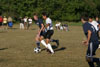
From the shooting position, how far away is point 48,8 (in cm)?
6675

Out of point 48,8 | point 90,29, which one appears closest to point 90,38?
point 90,29

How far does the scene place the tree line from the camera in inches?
2591

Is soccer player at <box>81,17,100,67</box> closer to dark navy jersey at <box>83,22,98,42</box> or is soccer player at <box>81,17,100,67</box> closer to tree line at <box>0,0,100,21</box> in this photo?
dark navy jersey at <box>83,22,98,42</box>

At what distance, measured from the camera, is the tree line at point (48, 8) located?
65812mm

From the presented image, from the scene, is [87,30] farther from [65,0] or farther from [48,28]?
[65,0]

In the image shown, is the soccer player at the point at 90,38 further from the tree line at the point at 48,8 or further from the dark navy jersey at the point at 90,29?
the tree line at the point at 48,8

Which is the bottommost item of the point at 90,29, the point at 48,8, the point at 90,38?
the point at 48,8

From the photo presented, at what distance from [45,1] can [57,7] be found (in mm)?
3728

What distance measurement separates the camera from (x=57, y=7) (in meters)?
69.2

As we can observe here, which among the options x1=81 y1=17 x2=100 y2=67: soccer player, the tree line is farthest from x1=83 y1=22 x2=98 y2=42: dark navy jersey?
the tree line

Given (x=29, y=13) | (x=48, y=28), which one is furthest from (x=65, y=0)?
(x=48, y=28)

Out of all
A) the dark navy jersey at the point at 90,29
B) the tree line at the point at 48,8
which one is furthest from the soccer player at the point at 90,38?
the tree line at the point at 48,8

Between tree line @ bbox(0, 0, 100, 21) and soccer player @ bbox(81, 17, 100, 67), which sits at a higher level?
soccer player @ bbox(81, 17, 100, 67)

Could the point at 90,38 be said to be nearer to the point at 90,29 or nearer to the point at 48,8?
the point at 90,29
